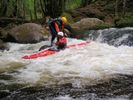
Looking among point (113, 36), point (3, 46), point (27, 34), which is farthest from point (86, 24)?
point (3, 46)

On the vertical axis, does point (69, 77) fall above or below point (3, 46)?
above

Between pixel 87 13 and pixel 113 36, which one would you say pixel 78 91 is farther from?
pixel 87 13

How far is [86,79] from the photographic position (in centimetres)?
712

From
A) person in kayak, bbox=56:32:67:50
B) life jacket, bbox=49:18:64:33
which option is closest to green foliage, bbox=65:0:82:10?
life jacket, bbox=49:18:64:33

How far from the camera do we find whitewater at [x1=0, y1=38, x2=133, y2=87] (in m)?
7.18

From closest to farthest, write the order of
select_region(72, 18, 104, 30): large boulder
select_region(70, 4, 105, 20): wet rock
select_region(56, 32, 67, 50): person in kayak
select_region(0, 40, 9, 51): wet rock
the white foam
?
the white foam < select_region(56, 32, 67, 50): person in kayak < select_region(0, 40, 9, 51): wet rock < select_region(72, 18, 104, 30): large boulder < select_region(70, 4, 105, 20): wet rock

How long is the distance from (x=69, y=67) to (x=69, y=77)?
4.43 feet

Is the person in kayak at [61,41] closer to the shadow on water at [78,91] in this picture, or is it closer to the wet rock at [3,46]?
the wet rock at [3,46]

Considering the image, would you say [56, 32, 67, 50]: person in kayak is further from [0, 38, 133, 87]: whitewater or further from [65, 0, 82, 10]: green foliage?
[65, 0, 82, 10]: green foliage

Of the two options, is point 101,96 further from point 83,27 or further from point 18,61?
point 83,27

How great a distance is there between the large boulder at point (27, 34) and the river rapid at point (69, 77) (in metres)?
4.62

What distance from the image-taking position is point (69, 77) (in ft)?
24.3

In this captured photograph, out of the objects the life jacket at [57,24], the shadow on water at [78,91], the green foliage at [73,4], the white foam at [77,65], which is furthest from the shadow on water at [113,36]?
the green foliage at [73,4]

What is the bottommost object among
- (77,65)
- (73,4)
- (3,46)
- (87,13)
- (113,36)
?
(3,46)
